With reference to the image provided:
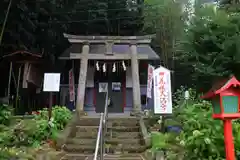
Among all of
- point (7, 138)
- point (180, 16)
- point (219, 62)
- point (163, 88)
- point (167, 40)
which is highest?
point (180, 16)

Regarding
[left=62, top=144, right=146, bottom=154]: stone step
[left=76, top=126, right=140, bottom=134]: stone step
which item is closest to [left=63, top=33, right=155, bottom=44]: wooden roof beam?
[left=76, top=126, right=140, bottom=134]: stone step

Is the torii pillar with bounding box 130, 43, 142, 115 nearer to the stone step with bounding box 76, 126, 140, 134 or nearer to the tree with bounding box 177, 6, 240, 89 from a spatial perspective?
the stone step with bounding box 76, 126, 140, 134

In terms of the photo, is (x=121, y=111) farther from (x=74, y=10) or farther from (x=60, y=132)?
(x=60, y=132)

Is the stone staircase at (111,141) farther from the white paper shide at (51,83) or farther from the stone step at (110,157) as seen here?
the white paper shide at (51,83)

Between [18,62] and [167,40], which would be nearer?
[18,62]

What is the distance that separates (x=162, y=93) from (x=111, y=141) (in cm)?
207

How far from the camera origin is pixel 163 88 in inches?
381

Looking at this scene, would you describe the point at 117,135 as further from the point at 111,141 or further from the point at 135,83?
the point at 135,83

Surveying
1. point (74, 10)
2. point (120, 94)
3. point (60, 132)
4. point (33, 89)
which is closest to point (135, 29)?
point (74, 10)

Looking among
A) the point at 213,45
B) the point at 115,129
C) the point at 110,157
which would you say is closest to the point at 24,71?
the point at 115,129

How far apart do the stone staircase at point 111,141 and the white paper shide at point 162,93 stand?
1.12 m

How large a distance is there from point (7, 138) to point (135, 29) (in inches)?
683

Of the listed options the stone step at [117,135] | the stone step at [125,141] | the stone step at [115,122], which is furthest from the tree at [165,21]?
the stone step at [125,141]

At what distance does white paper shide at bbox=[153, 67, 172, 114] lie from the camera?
30.4ft
